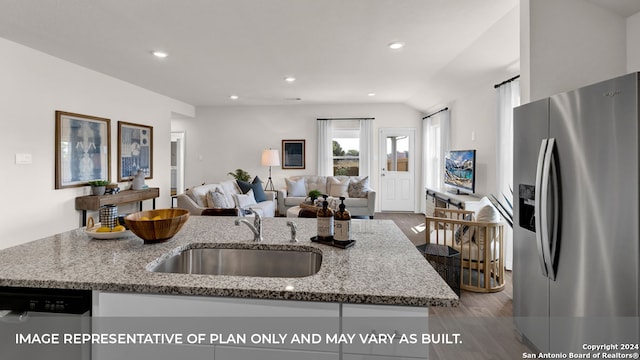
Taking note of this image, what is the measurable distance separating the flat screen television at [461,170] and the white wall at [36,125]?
17.0 ft

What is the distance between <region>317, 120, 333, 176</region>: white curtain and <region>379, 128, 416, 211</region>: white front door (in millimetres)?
1136

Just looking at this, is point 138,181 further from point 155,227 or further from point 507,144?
point 507,144

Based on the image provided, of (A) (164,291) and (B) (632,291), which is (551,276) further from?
(A) (164,291)

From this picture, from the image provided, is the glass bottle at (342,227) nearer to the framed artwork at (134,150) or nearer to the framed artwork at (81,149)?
the framed artwork at (81,149)

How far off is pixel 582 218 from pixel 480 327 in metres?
1.18

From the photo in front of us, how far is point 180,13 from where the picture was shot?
102 inches

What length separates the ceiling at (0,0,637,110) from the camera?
2527 mm

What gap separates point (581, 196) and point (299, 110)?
6.07 metres

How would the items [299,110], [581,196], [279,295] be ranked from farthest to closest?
[299,110] → [581,196] → [279,295]

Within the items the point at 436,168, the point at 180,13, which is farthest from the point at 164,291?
the point at 436,168

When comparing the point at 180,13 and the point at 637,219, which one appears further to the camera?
the point at 180,13

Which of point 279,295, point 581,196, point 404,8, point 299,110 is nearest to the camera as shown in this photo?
point 279,295

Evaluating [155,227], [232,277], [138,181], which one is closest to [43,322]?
[155,227]

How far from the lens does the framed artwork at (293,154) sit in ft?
23.5
